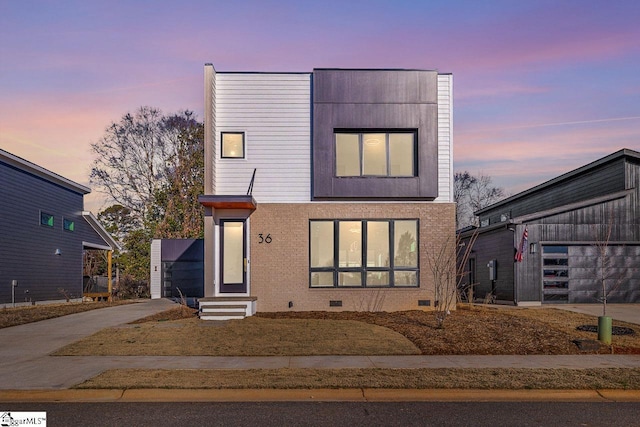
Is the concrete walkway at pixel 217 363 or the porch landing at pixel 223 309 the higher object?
the porch landing at pixel 223 309

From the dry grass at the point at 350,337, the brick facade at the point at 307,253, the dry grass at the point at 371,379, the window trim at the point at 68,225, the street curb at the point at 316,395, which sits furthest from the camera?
the window trim at the point at 68,225

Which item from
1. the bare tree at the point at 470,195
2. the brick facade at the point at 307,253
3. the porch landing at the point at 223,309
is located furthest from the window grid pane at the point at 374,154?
the bare tree at the point at 470,195

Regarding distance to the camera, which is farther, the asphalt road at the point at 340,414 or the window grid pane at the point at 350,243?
the window grid pane at the point at 350,243

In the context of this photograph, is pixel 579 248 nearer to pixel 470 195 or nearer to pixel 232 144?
pixel 232 144

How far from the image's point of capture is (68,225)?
32188 mm

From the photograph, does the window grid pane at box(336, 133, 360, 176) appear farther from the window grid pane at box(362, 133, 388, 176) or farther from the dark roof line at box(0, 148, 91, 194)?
the dark roof line at box(0, 148, 91, 194)

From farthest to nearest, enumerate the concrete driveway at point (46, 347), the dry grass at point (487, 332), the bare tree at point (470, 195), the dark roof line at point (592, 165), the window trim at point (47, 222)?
the bare tree at point (470, 195) < the window trim at point (47, 222) < the dark roof line at point (592, 165) < the dry grass at point (487, 332) < the concrete driveway at point (46, 347)

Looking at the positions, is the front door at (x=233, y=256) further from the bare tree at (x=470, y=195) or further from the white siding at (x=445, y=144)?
the bare tree at (x=470, y=195)

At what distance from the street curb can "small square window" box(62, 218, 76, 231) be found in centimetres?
2446

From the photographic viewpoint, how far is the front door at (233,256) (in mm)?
18641

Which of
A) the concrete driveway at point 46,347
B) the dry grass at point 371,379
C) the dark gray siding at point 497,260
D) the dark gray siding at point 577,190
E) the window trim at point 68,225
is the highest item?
the dark gray siding at point 577,190

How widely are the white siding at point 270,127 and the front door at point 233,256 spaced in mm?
1299

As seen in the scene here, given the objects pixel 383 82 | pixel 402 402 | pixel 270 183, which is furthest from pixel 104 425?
pixel 383 82

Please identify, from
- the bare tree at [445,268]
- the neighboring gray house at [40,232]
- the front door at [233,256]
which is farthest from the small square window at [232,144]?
the neighboring gray house at [40,232]
